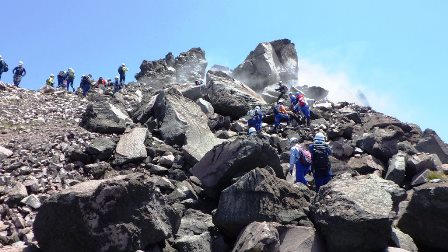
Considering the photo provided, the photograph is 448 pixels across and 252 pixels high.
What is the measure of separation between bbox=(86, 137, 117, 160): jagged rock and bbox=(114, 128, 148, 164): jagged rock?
0.99 ft

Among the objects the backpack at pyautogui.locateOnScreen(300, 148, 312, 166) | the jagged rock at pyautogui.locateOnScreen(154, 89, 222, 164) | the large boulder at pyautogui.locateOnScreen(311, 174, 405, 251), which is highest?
the jagged rock at pyautogui.locateOnScreen(154, 89, 222, 164)

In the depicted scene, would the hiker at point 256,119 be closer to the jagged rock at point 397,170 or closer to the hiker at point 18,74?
the jagged rock at point 397,170

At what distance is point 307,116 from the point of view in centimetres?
3056

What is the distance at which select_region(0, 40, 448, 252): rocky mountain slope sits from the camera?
38.1ft

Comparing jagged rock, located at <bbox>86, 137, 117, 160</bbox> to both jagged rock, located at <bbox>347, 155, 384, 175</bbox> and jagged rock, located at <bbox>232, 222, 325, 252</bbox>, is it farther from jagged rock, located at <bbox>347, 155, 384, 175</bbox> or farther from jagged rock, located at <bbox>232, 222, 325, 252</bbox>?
jagged rock, located at <bbox>347, 155, 384, 175</bbox>

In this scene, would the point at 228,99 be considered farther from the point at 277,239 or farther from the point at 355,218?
the point at 277,239

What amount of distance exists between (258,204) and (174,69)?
169 ft

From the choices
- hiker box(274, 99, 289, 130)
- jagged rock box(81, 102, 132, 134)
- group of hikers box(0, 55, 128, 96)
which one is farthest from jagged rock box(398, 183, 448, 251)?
group of hikers box(0, 55, 128, 96)

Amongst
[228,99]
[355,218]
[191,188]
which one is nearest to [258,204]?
[355,218]

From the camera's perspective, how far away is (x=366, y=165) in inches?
861

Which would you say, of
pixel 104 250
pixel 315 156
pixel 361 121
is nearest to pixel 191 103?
pixel 315 156

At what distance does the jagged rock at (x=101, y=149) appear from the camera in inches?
760

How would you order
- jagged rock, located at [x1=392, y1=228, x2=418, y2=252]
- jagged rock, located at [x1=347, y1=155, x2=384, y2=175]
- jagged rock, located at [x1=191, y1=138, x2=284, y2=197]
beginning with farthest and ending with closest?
jagged rock, located at [x1=347, y1=155, x2=384, y2=175], jagged rock, located at [x1=191, y1=138, x2=284, y2=197], jagged rock, located at [x1=392, y1=228, x2=418, y2=252]

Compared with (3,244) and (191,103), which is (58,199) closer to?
→ (3,244)
